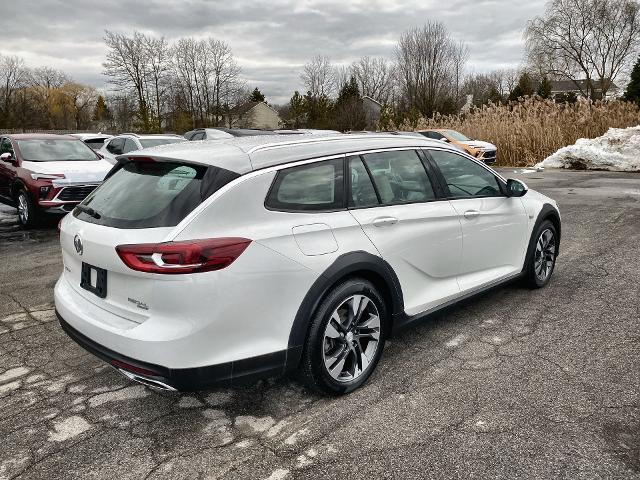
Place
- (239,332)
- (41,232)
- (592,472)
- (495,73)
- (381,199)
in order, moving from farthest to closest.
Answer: (495,73), (41,232), (381,199), (239,332), (592,472)

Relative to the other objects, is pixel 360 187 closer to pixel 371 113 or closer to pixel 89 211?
pixel 89 211

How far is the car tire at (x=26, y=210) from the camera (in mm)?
8242

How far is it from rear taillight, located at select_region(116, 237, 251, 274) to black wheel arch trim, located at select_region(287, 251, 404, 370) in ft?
1.62

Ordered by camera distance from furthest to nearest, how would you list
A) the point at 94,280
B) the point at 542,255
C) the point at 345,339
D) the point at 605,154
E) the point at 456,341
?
the point at 605,154
the point at 542,255
the point at 456,341
the point at 345,339
the point at 94,280

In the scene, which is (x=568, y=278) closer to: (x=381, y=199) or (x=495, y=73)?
(x=381, y=199)

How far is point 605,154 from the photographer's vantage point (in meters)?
16.3

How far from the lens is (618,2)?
41781 mm

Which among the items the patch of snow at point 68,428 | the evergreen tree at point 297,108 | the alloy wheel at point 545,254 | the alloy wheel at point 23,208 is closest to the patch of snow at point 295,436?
the patch of snow at point 68,428

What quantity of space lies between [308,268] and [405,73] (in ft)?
167

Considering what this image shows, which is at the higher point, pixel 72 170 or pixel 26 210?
pixel 72 170

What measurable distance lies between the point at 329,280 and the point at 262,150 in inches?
32.4

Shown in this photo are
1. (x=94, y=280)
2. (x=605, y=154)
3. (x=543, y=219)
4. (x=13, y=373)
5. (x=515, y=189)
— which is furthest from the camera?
(x=605, y=154)

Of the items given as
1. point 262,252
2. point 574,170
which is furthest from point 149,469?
point 574,170

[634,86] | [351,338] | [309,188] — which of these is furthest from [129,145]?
[634,86]
